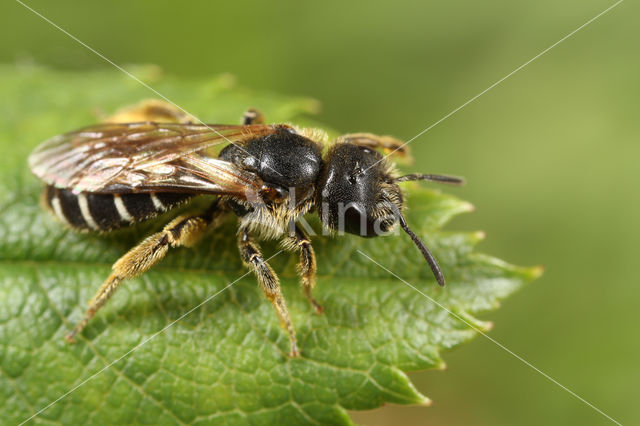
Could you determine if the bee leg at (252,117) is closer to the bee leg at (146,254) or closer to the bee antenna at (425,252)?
the bee leg at (146,254)

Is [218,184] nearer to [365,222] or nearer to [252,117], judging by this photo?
[252,117]

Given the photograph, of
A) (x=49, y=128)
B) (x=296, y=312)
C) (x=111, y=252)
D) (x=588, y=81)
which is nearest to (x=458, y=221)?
(x=588, y=81)

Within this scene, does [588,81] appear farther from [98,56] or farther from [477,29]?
[98,56]

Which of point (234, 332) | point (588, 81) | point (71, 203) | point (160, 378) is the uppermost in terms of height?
point (588, 81)

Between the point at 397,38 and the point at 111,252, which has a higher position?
the point at 397,38

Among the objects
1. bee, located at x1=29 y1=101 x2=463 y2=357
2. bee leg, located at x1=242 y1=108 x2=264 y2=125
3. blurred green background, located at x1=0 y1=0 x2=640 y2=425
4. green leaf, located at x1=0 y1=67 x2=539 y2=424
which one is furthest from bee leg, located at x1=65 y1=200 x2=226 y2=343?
blurred green background, located at x1=0 y1=0 x2=640 y2=425

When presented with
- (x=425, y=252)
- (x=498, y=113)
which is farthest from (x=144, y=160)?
(x=498, y=113)
